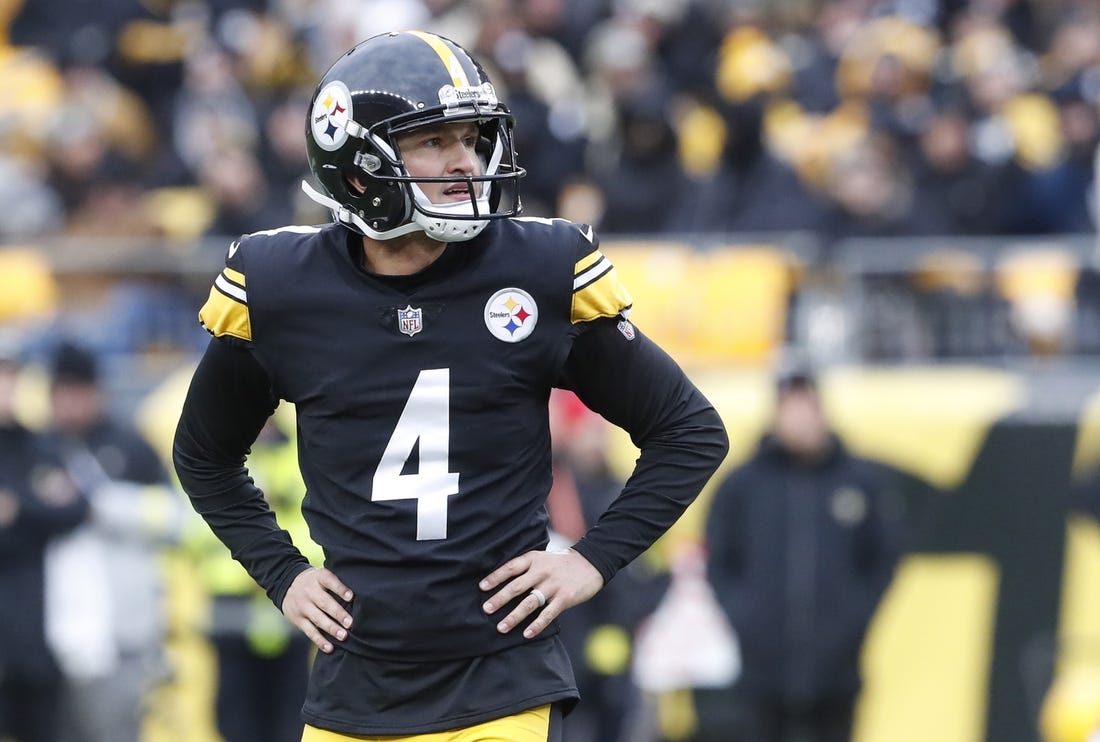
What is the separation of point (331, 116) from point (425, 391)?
0.60 meters

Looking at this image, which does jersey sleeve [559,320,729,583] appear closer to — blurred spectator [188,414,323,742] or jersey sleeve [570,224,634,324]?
jersey sleeve [570,224,634,324]

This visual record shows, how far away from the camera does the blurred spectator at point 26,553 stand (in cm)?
905

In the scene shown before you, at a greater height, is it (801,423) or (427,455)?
(427,455)

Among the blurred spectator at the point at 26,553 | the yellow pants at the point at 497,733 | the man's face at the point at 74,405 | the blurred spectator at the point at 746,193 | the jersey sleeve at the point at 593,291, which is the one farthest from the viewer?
the blurred spectator at the point at 746,193

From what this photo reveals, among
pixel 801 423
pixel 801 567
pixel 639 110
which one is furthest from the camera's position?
pixel 639 110

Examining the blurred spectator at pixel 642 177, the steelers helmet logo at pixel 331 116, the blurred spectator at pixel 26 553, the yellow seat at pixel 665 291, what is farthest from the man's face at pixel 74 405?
the steelers helmet logo at pixel 331 116

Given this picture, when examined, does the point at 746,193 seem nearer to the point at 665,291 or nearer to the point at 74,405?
the point at 665,291

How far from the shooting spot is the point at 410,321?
12.7 feet

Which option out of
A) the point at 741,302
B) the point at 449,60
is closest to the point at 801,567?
the point at 741,302

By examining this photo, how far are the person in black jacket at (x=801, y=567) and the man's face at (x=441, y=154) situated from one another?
16.5 ft

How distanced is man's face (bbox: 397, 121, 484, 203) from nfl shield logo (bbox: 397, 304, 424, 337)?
0.79 feet

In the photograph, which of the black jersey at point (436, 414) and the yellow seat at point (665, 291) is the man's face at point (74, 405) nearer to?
the yellow seat at point (665, 291)

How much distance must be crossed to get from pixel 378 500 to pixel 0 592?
5.67m

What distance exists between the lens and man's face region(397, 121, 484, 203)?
3.89 meters
